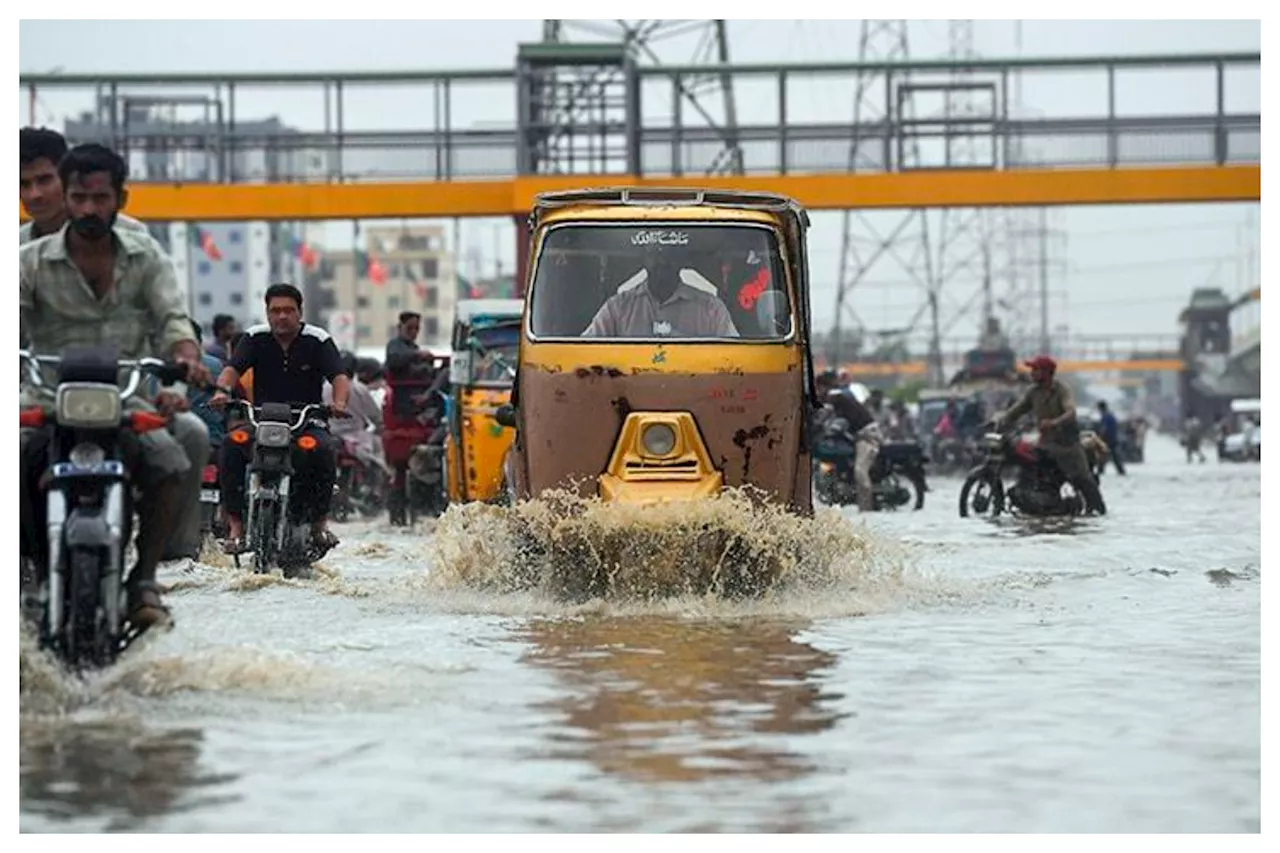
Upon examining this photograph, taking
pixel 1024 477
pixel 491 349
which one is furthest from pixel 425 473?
pixel 1024 477

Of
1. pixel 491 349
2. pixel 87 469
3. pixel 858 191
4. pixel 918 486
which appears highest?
pixel 858 191

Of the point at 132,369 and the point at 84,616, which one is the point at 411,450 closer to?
the point at 132,369

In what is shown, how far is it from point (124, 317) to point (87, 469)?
949 mm

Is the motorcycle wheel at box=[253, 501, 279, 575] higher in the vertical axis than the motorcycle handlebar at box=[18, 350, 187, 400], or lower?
lower

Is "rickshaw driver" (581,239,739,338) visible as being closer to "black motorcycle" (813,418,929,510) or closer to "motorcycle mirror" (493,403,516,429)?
"motorcycle mirror" (493,403,516,429)

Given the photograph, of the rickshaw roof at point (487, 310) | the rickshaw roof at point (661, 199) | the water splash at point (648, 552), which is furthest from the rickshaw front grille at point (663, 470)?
the rickshaw roof at point (487, 310)

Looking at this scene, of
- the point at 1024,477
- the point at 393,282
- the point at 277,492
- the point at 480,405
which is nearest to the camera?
the point at 277,492

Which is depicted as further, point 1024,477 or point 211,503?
point 1024,477

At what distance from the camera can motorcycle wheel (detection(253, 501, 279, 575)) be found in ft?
46.5

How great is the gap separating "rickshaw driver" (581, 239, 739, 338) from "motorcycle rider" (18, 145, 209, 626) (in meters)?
4.83

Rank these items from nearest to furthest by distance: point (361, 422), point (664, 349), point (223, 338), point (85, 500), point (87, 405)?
point (87, 405) → point (85, 500) → point (664, 349) → point (223, 338) → point (361, 422)

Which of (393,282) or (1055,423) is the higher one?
(393,282)

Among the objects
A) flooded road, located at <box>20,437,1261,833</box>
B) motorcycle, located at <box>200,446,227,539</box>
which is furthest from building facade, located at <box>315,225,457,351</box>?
flooded road, located at <box>20,437,1261,833</box>

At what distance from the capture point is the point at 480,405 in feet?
70.0
